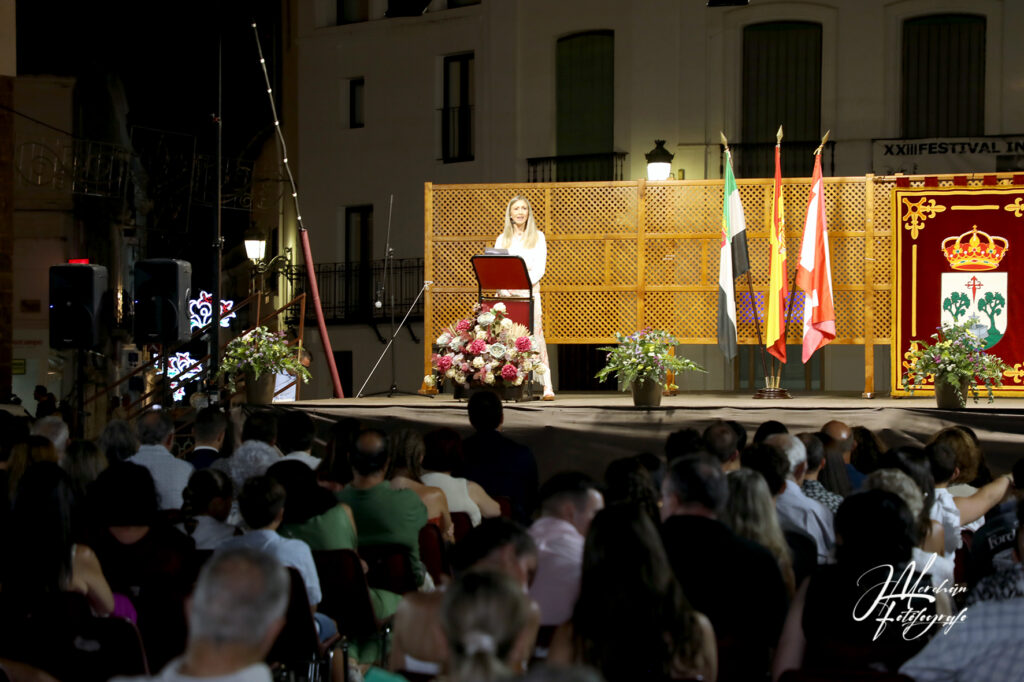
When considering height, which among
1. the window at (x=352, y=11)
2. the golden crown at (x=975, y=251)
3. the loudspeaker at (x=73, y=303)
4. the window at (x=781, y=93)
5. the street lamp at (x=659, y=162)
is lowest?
the loudspeaker at (x=73, y=303)

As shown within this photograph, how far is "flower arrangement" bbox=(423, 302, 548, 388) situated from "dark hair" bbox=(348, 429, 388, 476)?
224 inches

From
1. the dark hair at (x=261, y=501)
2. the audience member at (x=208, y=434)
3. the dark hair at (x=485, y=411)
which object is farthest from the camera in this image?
the audience member at (x=208, y=434)

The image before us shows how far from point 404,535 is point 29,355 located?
19.4m

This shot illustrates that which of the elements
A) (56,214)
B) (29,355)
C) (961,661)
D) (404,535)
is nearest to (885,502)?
(961,661)

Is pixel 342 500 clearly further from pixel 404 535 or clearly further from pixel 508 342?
pixel 508 342

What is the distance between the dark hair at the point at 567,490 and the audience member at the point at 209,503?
4.97 ft

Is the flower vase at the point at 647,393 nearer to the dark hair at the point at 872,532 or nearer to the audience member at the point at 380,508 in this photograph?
the audience member at the point at 380,508

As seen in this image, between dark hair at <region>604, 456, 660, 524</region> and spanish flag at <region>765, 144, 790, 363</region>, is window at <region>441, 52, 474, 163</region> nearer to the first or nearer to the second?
spanish flag at <region>765, 144, 790, 363</region>

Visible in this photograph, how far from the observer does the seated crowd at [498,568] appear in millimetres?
3641

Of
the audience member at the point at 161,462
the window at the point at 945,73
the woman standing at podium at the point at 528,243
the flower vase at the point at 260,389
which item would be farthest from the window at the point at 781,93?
the audience member at the point at 161,462

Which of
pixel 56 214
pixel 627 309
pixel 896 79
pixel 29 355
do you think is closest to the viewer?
pixel 627 309

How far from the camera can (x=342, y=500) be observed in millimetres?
6195

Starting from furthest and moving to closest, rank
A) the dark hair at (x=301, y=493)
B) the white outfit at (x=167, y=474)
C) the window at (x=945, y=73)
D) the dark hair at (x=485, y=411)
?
the window at (x=945, y=73)
the dark hair at (x=485, y=411)
the white outfit at (x=167, y=474)
the dark hair at (x=301, y=493)

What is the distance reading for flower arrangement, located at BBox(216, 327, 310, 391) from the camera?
484 inches
